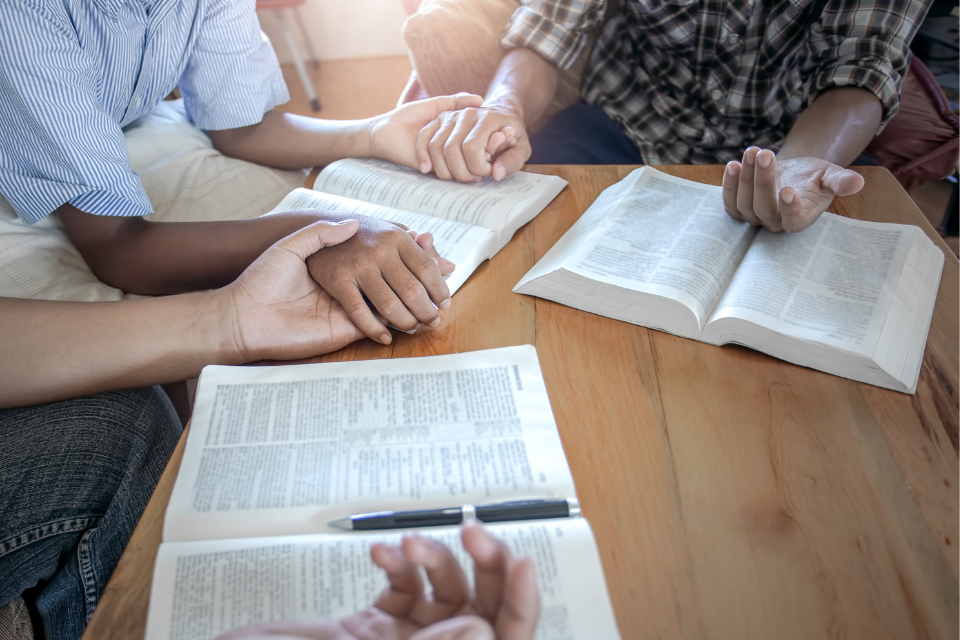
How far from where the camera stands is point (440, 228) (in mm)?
777

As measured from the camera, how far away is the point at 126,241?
795 mm

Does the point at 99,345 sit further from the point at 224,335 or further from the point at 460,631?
the point at 460,631

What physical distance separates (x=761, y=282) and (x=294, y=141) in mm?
752

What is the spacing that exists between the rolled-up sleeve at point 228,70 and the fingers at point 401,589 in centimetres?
89

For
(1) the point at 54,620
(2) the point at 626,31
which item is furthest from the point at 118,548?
(2) the point at 626,31

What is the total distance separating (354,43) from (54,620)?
284cm

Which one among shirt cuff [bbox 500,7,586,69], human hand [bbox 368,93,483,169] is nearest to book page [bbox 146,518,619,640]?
human hand [bbox 368,93,483,169]

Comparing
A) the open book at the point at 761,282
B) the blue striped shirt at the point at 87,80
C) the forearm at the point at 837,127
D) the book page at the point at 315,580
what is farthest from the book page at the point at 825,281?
the blue striped shirt at the point at 87,80

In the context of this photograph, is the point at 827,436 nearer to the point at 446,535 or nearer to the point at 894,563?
the point at 894,563

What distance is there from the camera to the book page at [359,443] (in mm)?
468

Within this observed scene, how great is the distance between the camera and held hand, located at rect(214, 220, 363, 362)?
0.63 meters

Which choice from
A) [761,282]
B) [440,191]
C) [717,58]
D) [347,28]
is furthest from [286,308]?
[347,28]

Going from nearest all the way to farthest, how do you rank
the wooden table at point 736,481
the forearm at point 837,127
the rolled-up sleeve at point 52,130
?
the wooden table at point 736,481 → the rolled-up sleeve at point 52,130 → the forearm at point 837,127

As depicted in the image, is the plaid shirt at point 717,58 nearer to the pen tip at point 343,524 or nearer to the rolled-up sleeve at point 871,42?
the rolled-up sleeve at point 871,42
